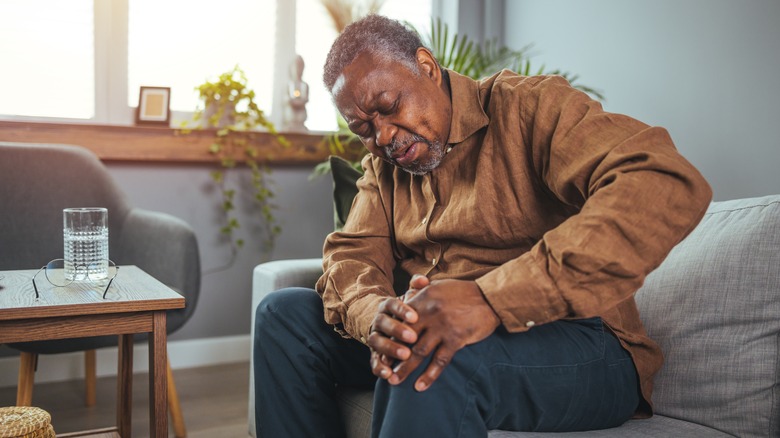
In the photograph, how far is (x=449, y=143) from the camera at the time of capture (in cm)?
148

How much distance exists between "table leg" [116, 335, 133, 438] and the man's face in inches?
33.3

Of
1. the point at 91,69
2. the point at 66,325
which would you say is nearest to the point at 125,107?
the point at 91,69

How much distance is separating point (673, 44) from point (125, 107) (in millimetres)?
2015

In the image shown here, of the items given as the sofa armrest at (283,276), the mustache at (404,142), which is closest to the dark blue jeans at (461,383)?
the sofa armrest at (283,276)

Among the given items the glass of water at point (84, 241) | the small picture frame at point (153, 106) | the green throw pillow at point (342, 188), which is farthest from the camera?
the small picture frame at point (153, 106)

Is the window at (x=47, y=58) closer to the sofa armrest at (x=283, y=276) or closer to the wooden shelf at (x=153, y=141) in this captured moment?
the wooden shelf at (x=153, y=141)

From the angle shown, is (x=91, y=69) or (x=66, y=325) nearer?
(x=66, y=325)

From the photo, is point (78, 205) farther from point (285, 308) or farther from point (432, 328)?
point (432, 328)

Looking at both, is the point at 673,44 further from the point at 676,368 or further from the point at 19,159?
the point at 19,159

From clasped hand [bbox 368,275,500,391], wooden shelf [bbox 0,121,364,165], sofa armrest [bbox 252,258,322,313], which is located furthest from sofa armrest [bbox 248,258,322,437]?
wooden shelf [bbox 0,121,364,165]

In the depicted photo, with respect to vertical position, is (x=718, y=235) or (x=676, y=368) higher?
(x=718, y=235)

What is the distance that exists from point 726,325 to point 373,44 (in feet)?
2.72

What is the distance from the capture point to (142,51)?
9.50ft

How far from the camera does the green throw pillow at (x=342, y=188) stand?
200 cm
